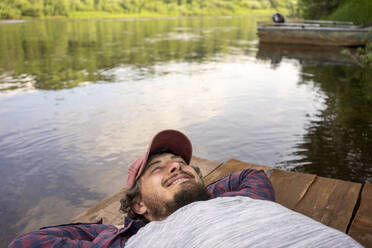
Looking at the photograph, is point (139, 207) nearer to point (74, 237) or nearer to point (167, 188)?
point (167, 188)

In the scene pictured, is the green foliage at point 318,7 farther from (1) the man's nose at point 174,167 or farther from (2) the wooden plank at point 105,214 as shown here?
(1) the man's nose at point 174,167

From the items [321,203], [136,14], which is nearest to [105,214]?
[321,203]

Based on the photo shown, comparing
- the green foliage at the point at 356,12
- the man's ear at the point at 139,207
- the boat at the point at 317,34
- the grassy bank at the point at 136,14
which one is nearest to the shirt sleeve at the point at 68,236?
the man's ear at the point at 139,207

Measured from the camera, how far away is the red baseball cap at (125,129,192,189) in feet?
7.75

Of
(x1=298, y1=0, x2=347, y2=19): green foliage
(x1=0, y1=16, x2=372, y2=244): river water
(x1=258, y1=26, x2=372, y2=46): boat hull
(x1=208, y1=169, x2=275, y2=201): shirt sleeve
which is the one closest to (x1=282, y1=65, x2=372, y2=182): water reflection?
(x1=0, y1=16, x2=372, y2=244): river water

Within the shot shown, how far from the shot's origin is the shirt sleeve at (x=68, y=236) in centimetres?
184

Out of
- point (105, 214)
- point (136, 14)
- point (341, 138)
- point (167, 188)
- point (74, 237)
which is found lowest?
point (341, 138)

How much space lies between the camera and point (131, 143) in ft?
21.4

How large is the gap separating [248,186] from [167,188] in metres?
0.65

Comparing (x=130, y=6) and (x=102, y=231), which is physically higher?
(x=130, y=6)

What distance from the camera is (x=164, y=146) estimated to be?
2568 mm

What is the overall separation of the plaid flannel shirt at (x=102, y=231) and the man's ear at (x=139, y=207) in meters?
0.16

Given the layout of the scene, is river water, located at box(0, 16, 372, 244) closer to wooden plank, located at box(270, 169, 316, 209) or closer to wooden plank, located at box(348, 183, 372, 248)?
wooden plank, located at box(270, 169, 316, 209)

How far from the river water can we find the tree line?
40.6 metres
